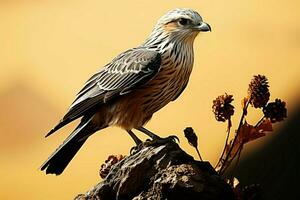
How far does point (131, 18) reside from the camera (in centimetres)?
243

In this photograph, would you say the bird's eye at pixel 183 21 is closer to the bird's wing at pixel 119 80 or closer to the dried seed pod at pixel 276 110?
the bird's wing at pixel 119 80

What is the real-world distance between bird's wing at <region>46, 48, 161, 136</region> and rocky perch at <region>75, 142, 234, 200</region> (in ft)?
1.21

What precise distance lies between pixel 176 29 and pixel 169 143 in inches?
21.4

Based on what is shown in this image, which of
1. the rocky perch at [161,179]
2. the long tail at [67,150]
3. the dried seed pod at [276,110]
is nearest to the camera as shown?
the rocky perch at [161,179]

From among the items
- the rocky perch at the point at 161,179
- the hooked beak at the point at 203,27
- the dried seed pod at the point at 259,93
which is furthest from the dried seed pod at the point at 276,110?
the hooked beak at the point at 203,27

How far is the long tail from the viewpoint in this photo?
1.86 meters

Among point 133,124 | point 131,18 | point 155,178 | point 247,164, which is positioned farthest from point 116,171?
point 131,18

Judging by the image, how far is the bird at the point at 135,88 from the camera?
1872 mm

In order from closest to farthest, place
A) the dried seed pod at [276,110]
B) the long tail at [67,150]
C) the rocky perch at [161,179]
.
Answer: the rocky perch at [161,179] < the dried seed pod at [276,110] < the long tail at [67,150]

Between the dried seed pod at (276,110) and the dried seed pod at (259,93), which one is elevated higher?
the dried seed pod at (259,93)

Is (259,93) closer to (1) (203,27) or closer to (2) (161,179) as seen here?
(2) (161,179)

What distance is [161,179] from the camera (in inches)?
54.7

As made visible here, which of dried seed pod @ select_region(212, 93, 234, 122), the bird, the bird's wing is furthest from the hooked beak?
dried seed pod @ select_region(212, 93, 234, 122)

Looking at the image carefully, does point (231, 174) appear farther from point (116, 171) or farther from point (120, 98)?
point (116, 171)
